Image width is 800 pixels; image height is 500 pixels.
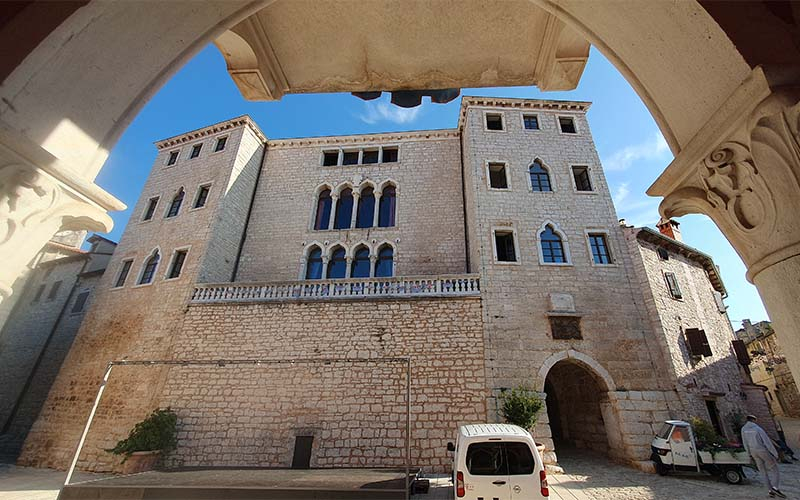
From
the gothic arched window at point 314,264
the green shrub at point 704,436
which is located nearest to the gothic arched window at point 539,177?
the green shrub at point 704,436

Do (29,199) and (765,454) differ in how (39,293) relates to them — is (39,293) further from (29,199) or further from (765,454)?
(765,454)

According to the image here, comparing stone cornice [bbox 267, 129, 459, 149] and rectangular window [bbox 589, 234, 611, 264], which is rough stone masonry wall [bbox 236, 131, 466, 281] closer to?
stone cornice [bbox 267, 129, 459, 149]

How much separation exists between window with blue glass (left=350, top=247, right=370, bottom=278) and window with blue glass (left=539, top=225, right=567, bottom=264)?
7.24 meters

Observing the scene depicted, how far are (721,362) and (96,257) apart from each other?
99.6ft

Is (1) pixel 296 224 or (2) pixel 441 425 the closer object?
(2) pixel 441 425

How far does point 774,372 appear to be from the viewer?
23.5 metres

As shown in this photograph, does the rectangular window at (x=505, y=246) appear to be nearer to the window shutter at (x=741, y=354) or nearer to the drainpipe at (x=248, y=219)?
the window shutter at (x=741, y=354)

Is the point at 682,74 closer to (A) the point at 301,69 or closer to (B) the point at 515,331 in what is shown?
(A) the point at 301,69

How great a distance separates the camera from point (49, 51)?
154 centimetres

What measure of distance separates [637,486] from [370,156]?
15892mm

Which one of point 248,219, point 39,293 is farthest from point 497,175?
point 39,293

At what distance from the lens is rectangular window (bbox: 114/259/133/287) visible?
13.8 metres

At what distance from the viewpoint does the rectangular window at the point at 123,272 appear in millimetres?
13812

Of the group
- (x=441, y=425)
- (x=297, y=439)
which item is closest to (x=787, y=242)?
(x=441, y=425)
